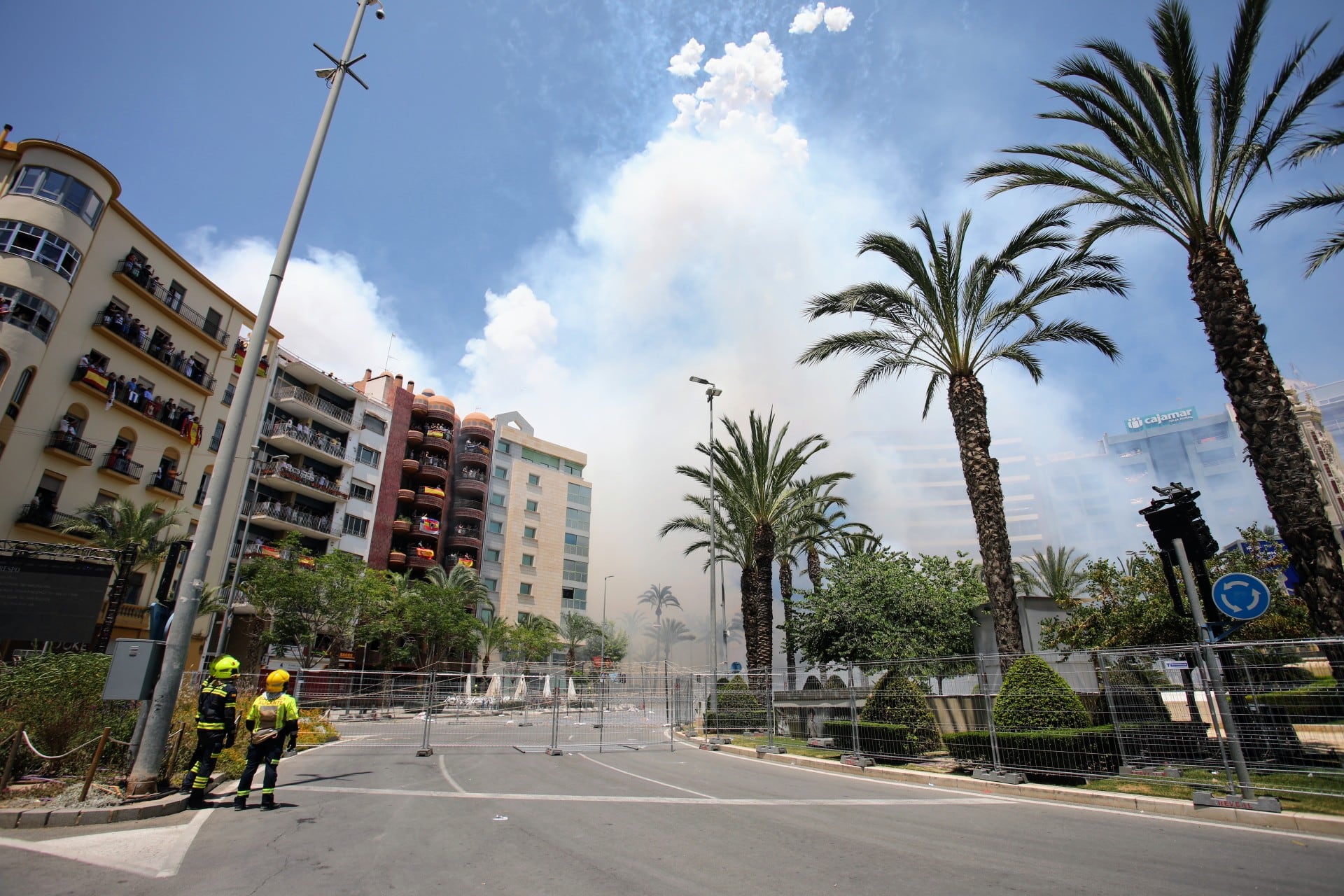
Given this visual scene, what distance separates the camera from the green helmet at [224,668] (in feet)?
27.0

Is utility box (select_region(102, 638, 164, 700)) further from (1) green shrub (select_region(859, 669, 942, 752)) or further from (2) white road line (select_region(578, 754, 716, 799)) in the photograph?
(1) green shrub (select_region(859, 669, 942, 752))

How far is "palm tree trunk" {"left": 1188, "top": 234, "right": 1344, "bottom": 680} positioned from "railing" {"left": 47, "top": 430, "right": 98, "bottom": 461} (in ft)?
119

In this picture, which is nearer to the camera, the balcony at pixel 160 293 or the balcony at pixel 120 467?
the balcony at pixel 120 467

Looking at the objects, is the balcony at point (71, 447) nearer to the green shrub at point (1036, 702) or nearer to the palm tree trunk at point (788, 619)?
the palm tree trunk at point (788, 619)

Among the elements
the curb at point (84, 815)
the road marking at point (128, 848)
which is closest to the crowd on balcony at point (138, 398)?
the curb at point (84, 815)

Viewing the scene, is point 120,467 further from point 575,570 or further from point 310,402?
point 575,570

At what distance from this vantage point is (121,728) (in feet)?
29.7

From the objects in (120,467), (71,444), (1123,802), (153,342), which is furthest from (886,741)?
(153,342)

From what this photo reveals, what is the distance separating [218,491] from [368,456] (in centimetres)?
4594

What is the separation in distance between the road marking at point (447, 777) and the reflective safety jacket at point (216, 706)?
10.7ft

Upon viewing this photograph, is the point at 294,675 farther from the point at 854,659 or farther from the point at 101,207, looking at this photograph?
the point at 101,207

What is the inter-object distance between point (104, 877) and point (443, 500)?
176 feet

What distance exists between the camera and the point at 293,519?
140 feet

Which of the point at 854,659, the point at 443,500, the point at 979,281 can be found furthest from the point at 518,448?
the point at 979,281
